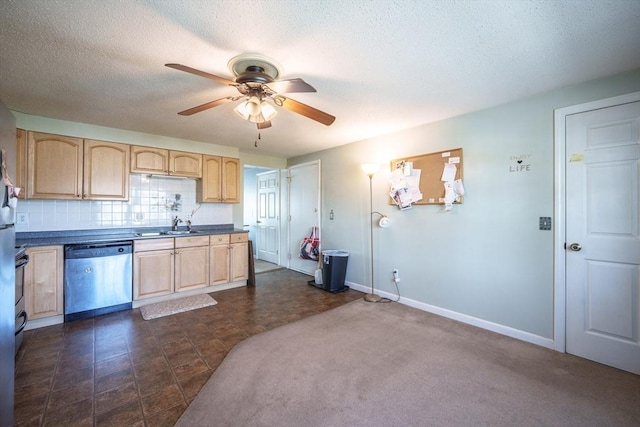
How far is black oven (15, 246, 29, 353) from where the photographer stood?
2.15 metres

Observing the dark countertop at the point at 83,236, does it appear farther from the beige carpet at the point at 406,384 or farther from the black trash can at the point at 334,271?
the beige carpet at the point at 406,384

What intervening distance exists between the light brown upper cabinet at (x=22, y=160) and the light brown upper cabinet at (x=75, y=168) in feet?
0.10

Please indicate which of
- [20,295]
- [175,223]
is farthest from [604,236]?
[20,295]

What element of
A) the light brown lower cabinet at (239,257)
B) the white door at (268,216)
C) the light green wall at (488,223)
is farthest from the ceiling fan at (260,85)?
the white door at (268,216)

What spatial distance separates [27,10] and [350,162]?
350 cm

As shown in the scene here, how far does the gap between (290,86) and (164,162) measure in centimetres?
286

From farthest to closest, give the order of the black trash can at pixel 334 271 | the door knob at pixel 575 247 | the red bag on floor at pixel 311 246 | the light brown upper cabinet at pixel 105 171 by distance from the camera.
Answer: the red bag on floor at pixel 311 246
the black trash can at pixel 334 271
the light brown upper cabinet at pixel 105 171
the door knob at pixel 575 247

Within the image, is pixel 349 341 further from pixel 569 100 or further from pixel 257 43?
pixel 569 100

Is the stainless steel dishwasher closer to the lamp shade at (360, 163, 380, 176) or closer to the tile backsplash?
the tile backsplash

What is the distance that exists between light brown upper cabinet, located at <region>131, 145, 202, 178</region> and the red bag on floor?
2068 millimetres

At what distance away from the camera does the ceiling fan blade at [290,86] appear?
1.78 metres

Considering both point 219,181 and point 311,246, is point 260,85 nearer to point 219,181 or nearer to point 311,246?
point 219,181

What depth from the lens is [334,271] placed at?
13.3 feet

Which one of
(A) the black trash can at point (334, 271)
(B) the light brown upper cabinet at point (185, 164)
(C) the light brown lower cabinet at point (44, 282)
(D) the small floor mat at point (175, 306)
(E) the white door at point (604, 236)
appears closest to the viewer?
(E) the white door at point (604, 236)
